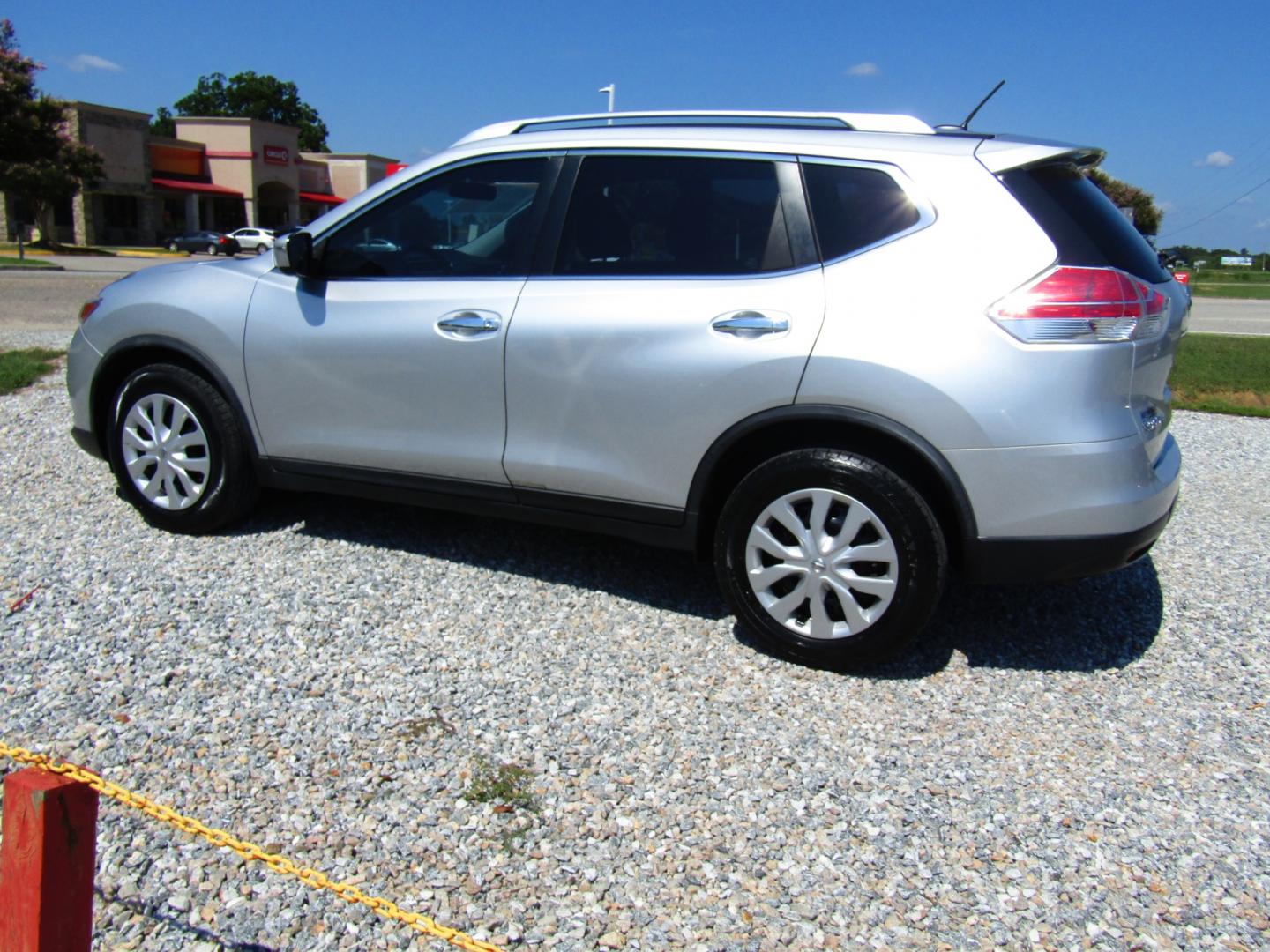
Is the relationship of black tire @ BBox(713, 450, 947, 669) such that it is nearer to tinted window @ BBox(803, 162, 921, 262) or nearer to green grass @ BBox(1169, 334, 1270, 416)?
tinted window @ BBox(803, 162, 921, 262)

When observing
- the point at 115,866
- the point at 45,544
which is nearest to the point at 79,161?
the point at 45,544

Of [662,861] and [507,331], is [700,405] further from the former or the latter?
[662,861]

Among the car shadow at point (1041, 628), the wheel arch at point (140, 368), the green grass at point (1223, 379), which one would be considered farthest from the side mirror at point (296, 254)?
the green grass at point (1223, 379)

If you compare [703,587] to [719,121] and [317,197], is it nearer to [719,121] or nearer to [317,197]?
[719,121]

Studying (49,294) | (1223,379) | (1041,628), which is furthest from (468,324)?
(49,294)

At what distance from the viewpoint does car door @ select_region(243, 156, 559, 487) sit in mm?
4266

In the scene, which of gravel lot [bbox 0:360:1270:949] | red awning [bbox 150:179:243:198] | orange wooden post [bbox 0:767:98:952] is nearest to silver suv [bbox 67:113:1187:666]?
gravel lot [bbox 0:360:1270:949]

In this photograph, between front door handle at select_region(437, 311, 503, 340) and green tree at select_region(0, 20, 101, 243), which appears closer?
front door handle at select_region(437, 311, 503, 340)

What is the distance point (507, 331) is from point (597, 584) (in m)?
1.19

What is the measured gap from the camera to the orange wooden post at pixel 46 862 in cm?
177

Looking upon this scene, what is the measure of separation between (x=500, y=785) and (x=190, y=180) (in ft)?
208

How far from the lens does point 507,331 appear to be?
4.15 metres

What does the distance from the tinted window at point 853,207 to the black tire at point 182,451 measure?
276 cm

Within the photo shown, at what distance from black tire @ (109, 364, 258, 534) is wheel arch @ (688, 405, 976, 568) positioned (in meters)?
2.24
